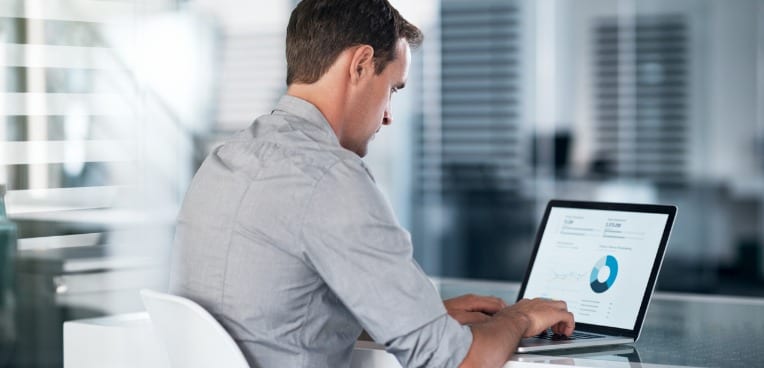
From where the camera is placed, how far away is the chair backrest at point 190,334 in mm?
1260

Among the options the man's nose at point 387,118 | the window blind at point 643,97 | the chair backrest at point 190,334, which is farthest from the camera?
the window blind at point 643,97

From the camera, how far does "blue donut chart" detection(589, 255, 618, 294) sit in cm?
165

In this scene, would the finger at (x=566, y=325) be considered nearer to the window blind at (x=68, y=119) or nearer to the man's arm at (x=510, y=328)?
the man's arm at (x=510, y=328)

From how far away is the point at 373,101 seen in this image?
1532mm

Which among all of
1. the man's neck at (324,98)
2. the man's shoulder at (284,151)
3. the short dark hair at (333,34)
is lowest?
the man's shoulder at (284,151)

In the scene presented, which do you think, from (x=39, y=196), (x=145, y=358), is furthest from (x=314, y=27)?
(x=39, y=196)

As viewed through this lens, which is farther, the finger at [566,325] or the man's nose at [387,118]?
the man's nose at [387,118]

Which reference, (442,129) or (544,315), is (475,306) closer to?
(544,315)

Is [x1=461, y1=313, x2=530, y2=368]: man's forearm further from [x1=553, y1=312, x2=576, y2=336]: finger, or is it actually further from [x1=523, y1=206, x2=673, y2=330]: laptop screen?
[x1=523, y1=206, x2=673, y2=330]: laptop screen

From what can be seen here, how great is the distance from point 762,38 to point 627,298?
133 inches

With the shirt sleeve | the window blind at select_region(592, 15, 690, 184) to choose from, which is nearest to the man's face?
the shirt sleeve

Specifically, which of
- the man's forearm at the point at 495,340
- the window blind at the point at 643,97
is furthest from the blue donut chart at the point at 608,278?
the window blind at the point at 643,97

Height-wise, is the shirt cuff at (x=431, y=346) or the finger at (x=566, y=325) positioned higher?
the shirt cuff at (x=431, y=346)

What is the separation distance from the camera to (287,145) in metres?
1.37
